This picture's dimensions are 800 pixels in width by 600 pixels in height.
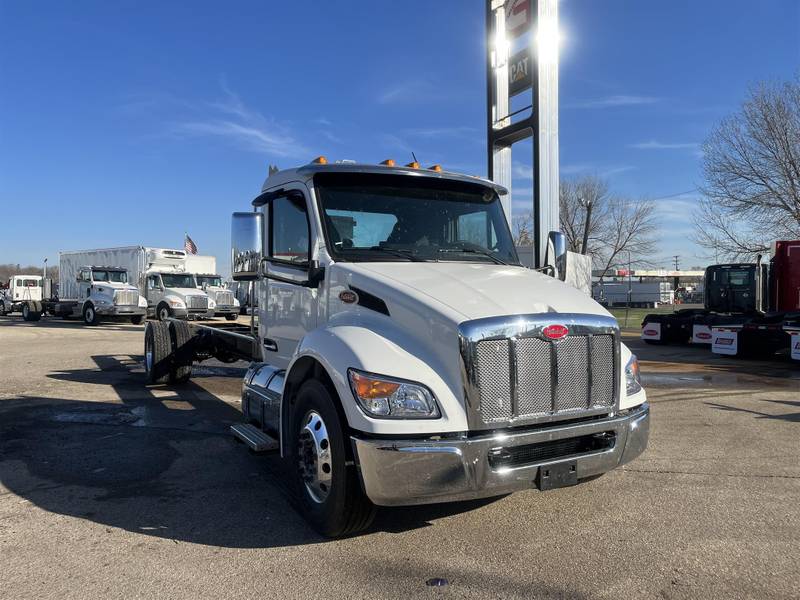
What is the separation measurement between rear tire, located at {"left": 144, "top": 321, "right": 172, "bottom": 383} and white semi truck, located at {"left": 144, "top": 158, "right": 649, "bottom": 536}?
4736mm

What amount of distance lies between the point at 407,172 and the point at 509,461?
8.29 feet

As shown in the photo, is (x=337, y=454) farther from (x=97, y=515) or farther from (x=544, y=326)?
(x=97, y=515)

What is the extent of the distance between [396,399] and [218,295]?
25454mm

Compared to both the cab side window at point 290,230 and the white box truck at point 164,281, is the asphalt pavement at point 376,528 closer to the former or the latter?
the cab side window at point 290,230

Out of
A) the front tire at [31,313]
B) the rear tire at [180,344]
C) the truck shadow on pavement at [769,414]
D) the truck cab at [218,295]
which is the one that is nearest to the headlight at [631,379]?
the truck shadow on pavement at [769,414]

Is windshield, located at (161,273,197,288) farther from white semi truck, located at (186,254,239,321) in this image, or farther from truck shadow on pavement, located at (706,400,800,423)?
truck shadow on pavement, located at (706,400,800,423)

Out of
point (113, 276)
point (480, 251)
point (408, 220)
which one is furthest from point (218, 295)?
point (480, 251)

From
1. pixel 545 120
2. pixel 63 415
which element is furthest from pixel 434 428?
pixel 545 120

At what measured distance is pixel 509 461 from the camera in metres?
3.41

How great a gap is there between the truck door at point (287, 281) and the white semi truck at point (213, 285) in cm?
2218

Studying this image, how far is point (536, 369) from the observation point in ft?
11.5

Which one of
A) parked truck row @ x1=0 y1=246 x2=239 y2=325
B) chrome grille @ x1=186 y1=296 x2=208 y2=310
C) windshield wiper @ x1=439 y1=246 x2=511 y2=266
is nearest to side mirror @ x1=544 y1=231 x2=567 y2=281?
windshield wiper @ x1=439 y1=246 x2=511 y2=266

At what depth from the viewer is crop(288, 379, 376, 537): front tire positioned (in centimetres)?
353

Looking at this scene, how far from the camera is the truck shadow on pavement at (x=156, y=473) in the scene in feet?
13.2
